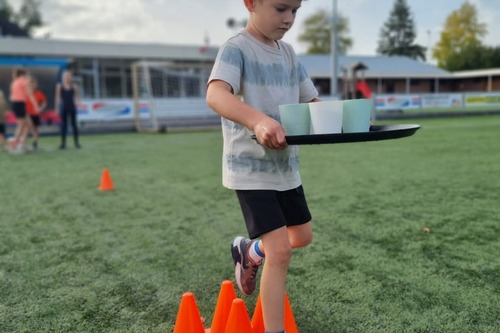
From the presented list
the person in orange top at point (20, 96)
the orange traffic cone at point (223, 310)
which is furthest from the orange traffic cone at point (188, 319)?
the person in orange top at point (20, 96)

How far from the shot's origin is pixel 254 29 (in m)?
2.09

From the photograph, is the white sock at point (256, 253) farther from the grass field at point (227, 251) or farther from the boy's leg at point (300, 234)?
the grass field at point (227, 251)

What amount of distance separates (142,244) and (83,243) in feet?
1.62

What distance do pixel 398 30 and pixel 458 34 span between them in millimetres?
10326

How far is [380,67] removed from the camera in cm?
4450

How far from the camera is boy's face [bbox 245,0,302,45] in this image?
1.91 m

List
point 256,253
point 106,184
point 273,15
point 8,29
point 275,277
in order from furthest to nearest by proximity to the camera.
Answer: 1. point 8,29
2. point 106,184
3. point 256,253
4. point 275,277
5. point 273,15

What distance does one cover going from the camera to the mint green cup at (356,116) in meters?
1.72

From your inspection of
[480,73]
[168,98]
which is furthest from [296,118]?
[480,73]

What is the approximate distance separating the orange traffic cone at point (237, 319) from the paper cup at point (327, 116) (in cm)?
86

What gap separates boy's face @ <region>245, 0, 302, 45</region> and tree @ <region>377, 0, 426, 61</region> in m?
75.1

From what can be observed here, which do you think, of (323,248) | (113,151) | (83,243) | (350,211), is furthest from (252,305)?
(113,151)

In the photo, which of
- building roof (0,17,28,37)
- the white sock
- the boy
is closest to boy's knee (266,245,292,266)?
the boy

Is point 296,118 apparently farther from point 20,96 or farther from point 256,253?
point 20,96
